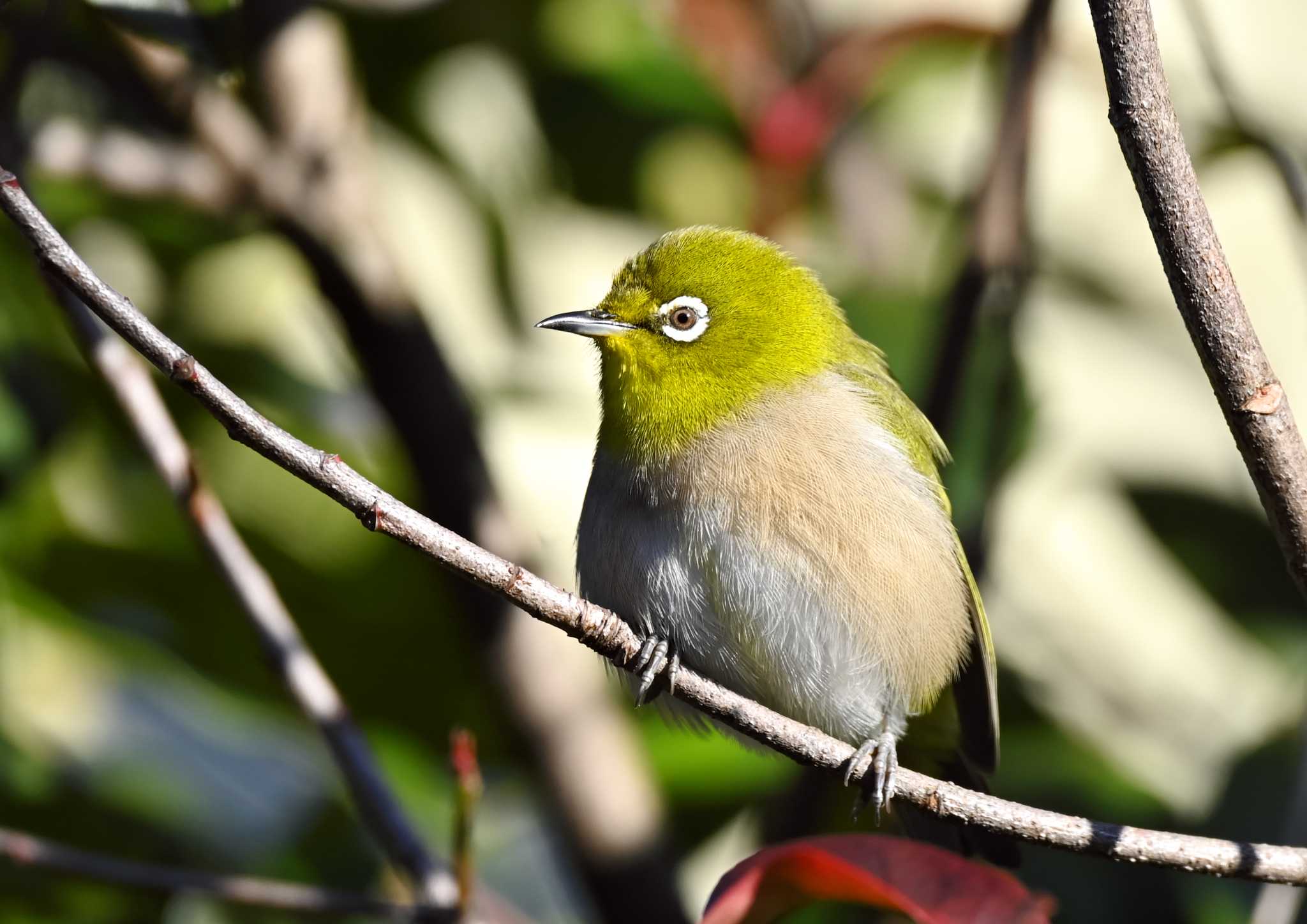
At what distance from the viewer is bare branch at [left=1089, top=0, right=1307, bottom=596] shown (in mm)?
1681

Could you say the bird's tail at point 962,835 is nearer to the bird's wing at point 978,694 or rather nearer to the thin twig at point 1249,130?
the bird's wing at point 978,694

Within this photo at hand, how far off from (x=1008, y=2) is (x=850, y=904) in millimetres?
3702

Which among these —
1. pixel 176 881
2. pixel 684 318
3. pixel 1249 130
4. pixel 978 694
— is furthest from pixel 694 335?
pixel 176 881

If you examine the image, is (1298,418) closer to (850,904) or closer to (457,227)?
(850,904)

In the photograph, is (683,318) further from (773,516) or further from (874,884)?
(874,884)

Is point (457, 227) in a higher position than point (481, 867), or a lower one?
higher

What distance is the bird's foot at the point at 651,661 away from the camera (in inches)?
106

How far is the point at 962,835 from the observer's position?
3.17 m

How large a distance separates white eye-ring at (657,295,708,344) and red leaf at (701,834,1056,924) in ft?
4.32

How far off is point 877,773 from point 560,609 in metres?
0.77

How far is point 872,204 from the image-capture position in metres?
4.65

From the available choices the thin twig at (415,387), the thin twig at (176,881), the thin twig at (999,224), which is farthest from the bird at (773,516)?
the thin twig at (176,881)

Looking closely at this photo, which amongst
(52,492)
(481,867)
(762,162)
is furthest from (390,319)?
(481,867)

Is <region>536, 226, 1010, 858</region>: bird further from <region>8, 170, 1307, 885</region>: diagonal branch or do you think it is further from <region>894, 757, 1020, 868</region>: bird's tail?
<region>8, 170, 1307, 885</region>: diagonal branch
